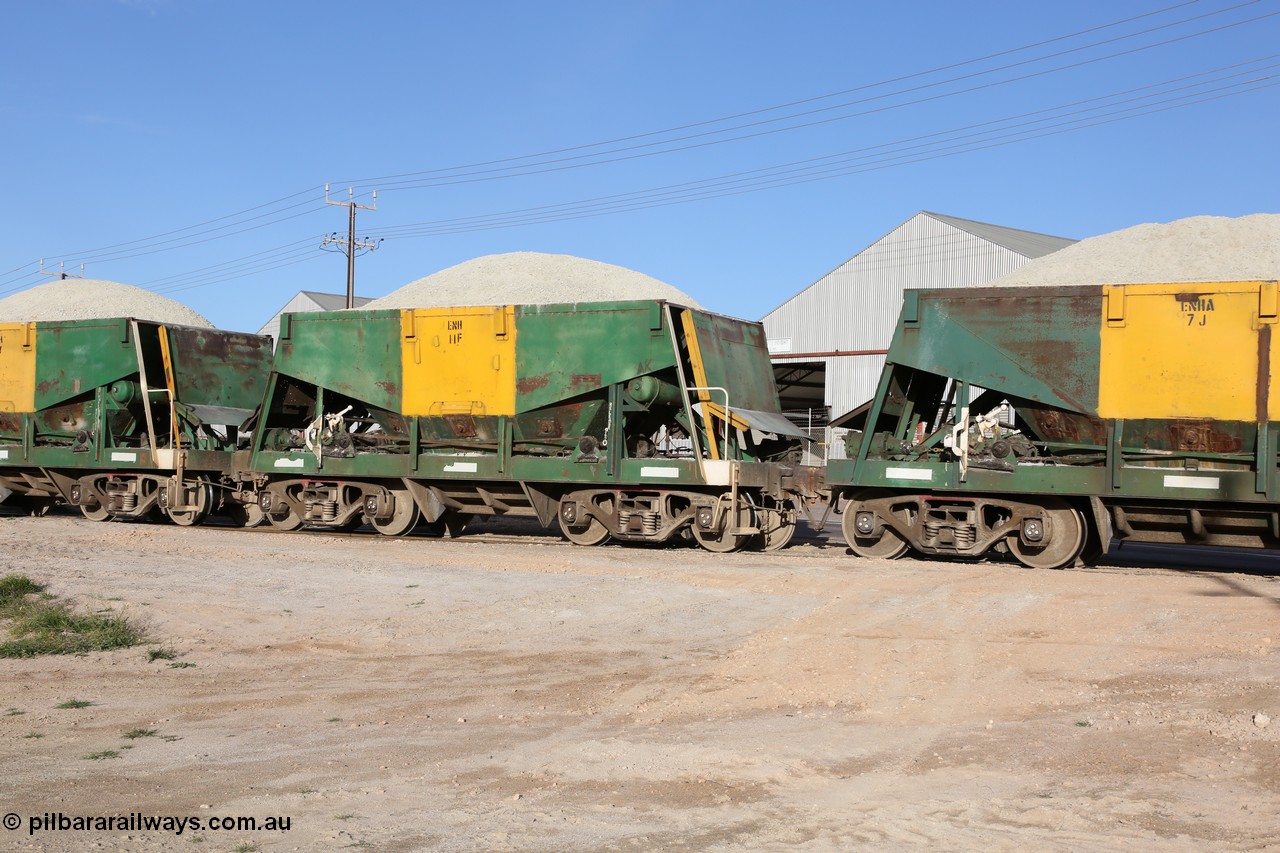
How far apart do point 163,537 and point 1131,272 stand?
134ft

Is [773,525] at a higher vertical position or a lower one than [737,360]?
lower

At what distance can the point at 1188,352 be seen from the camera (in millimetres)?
13023

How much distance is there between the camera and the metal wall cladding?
1667 inches

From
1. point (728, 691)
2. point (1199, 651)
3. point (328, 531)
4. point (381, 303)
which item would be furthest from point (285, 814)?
point (381, 303)

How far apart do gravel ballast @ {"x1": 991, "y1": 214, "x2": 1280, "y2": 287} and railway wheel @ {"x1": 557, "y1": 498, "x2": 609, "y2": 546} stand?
29055 mm

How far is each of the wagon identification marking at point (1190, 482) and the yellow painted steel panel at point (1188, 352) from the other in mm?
698

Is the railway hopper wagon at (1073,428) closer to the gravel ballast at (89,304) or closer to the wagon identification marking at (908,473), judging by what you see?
the wagon identification marking at (908,473)

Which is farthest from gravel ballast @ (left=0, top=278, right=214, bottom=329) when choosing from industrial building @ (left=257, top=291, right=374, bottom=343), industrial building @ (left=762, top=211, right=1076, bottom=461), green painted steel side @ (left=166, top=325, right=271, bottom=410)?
green painted steel side @ (left=166, top=325, right=271, bottom=410)

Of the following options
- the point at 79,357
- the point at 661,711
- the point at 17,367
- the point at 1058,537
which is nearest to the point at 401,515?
the point at 79,357

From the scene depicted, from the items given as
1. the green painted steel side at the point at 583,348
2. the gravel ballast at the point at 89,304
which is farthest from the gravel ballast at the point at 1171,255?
the gravel ballast at the point at 89,304

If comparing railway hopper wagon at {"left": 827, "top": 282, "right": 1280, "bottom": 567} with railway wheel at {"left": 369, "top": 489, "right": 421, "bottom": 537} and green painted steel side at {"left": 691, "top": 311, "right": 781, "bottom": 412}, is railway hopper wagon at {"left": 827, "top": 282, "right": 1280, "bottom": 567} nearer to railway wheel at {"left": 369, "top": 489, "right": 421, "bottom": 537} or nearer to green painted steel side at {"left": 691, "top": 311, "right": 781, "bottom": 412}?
green painted steel side at {"left": 691, "top": 311, "right": 781, "bottom": 412}

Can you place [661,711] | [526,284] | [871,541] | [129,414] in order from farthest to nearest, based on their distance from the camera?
[526,284] < [129,414] < [871,541] < [661,711]
